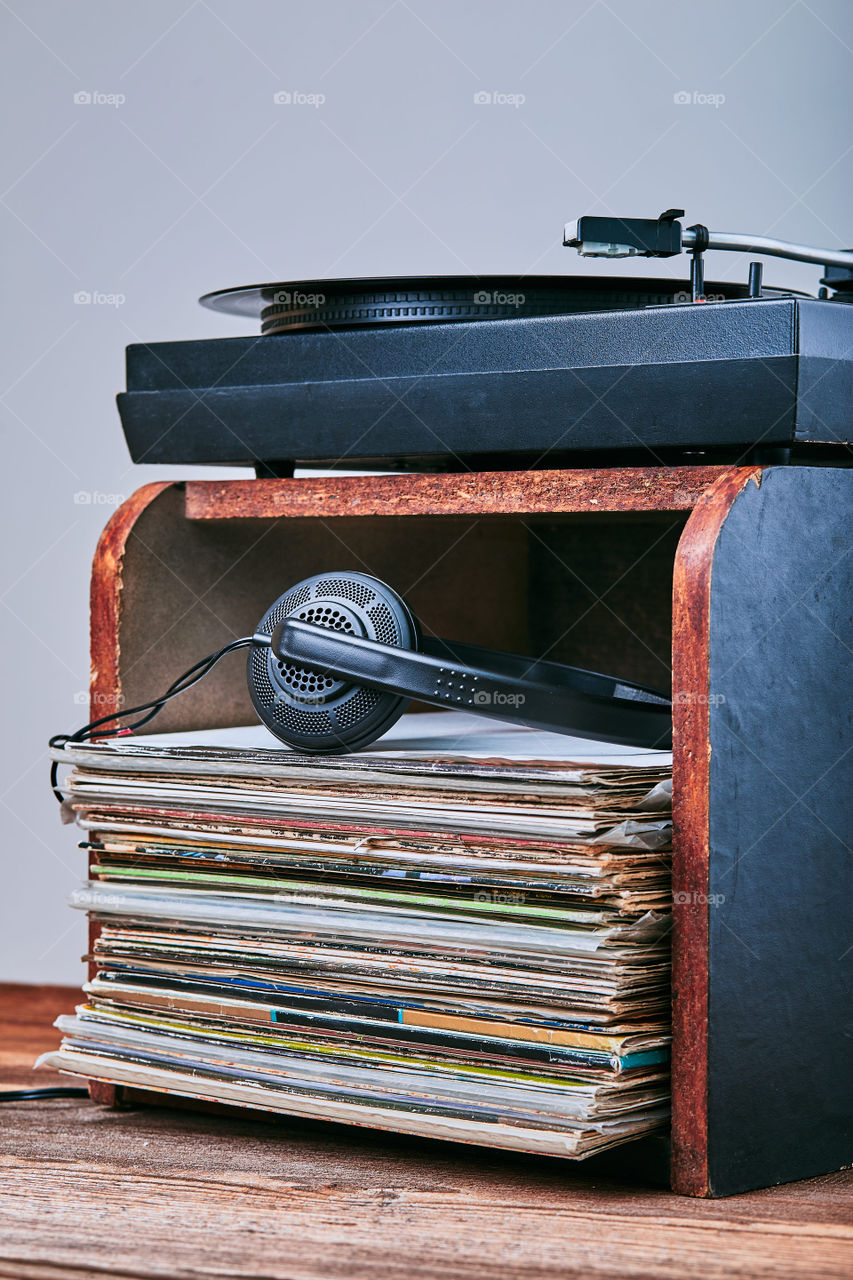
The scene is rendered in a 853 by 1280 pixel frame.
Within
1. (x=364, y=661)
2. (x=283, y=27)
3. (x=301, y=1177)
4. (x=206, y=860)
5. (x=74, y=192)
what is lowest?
(x=301, y=1177)

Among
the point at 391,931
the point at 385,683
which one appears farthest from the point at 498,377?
the point at 391,931

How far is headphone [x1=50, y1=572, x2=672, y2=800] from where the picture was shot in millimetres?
876

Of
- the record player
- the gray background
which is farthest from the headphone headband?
the gray background

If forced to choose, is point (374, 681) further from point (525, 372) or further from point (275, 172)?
point (275, 172)

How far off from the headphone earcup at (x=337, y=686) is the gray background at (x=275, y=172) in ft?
1.89

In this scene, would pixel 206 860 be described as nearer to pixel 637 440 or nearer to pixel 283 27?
pixel 637 440

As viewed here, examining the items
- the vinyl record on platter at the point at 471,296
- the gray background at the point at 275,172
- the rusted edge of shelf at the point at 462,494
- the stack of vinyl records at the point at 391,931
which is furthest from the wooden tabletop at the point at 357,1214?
the gray background at the point at 275,172

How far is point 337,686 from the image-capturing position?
900 mm

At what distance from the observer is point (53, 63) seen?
1.57 m

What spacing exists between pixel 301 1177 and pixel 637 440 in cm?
44

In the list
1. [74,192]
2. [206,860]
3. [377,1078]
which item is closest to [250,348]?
[206,860]

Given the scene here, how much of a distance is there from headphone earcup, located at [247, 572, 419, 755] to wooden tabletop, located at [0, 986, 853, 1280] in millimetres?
240

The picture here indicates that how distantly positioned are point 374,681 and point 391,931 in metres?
0.14

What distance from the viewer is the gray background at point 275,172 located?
129 cm
